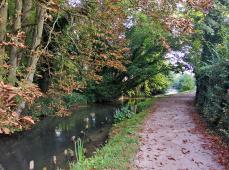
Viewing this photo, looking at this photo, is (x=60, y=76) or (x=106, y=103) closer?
(x=60, y=76)

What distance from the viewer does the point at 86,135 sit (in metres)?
15.3

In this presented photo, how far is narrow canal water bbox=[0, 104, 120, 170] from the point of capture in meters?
11.2

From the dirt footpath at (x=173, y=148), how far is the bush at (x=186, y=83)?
1078 inches

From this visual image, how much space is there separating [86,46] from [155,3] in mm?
2897

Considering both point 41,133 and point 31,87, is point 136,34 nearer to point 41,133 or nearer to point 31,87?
point 41,133

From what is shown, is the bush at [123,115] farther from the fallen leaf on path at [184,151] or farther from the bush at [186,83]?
the bush at [186,83]

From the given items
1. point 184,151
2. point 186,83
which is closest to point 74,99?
point 184,151

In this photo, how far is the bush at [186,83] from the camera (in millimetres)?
41781

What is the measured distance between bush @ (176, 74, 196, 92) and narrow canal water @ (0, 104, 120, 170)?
2256cm

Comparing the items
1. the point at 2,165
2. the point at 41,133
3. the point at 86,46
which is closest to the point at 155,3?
the point at 86,46

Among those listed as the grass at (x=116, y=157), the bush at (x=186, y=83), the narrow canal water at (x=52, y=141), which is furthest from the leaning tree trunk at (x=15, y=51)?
the bush at (x=186, y=83)

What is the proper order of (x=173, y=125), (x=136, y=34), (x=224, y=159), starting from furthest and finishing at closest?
(x=136, y=34)
(x=173, y=125)
(x=224, y=159)

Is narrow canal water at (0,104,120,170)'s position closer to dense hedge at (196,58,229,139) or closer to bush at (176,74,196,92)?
dense hedge at (196,58,229,139)

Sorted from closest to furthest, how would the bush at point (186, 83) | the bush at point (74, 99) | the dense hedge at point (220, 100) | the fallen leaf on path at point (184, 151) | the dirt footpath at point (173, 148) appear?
the dirt footpath at point (173, 148), the fallen leaf on path at point (184, 151), the dense hedge at point (220, 100), the bush at point (74, 99), the bush at point (186, 83)
